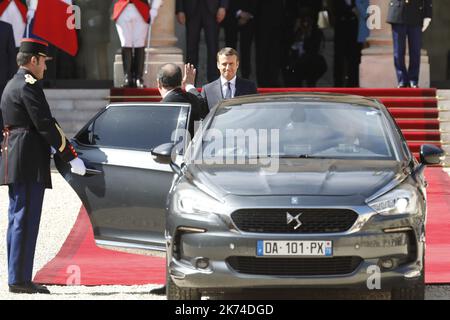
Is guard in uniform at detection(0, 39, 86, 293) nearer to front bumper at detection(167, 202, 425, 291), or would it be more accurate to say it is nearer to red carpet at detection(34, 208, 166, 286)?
red carpet at detection(34, 208, 166, 286)

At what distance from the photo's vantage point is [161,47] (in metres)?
21.2

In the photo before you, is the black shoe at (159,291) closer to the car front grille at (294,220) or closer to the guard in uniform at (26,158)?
the guard in uniform at (26,158)

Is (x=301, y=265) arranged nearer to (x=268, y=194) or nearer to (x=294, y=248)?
(x=294, y=248)

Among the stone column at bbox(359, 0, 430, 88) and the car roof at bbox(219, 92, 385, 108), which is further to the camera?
the stone column at bbox(359, 0, 430, 88)

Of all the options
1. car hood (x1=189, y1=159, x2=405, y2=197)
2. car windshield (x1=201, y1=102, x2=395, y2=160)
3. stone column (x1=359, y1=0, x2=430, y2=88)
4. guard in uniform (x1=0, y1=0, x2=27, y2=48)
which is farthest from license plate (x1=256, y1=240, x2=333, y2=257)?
stone column (x1=359, y1=0, x2=430, y2=88)

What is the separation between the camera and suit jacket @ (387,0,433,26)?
18672 mm

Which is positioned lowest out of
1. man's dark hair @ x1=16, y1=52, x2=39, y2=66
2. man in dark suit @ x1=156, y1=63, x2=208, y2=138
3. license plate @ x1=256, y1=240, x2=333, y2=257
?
license plate @ x1=256, y1=240, x2=333, y2=257

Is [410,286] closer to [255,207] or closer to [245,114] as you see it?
[255,207]

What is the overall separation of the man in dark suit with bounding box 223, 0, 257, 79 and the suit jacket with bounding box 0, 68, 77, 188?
432 inches

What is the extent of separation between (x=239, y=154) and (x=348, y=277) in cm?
145

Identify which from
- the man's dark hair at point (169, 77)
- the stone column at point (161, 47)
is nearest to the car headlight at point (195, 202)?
Answer: the man's dark hair at point (169, 77)

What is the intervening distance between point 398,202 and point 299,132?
131 centimetres

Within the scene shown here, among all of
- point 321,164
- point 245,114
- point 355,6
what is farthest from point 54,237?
point 355,6

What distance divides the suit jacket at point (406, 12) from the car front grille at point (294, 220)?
10.7 metres
